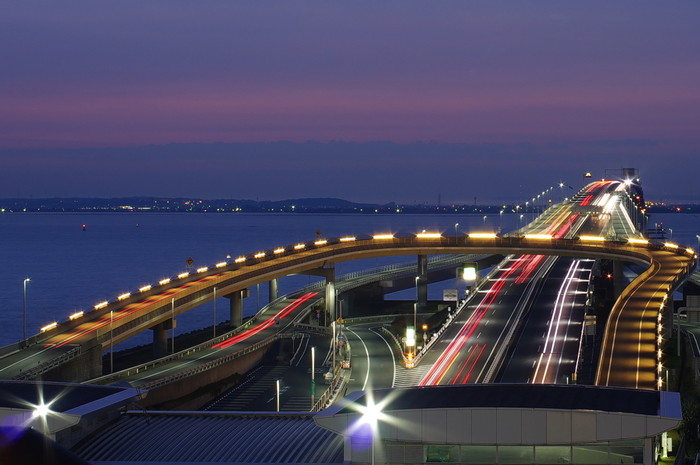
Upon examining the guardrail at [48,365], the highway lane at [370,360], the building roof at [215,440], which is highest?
the building roof at [215,440]

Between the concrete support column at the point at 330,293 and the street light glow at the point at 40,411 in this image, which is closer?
the street light glow at the point at 40,411

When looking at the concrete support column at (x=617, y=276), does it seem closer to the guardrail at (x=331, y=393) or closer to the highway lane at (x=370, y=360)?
the highway lane at (x=370, y=360)

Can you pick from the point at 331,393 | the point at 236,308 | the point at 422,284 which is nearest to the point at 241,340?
the point at 236,308

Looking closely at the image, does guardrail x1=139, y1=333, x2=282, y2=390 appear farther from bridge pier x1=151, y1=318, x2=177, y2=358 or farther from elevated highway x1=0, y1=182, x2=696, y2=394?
bridge pier x1=151, y1=318, x2=177, y2=358

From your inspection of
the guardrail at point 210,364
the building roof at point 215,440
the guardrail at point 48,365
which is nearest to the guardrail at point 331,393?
the guardrail at point 210,364

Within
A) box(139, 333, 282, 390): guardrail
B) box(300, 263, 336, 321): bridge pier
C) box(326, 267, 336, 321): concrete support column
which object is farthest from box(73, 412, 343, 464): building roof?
box(326, 267, 336, 321): concrete support column

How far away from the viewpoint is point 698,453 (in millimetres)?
32281

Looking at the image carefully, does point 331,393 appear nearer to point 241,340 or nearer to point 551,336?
point 551,336

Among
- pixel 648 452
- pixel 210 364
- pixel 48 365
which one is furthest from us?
pixel 210 364

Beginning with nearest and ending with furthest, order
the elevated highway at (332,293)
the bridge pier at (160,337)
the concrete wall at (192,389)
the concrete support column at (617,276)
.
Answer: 1. the elevated highway at (332,293)
2. the concrete wall at (192,389)
3. the bridge pier at (160,337)
4. the concrete support column at (617,276)

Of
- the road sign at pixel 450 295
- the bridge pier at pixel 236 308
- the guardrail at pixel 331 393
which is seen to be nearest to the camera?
the guardrail at pixel 331 393

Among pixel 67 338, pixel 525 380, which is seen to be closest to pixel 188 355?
pixel 67 338

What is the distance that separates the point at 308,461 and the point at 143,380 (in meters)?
32.1

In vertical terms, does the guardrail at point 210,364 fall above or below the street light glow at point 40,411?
below
